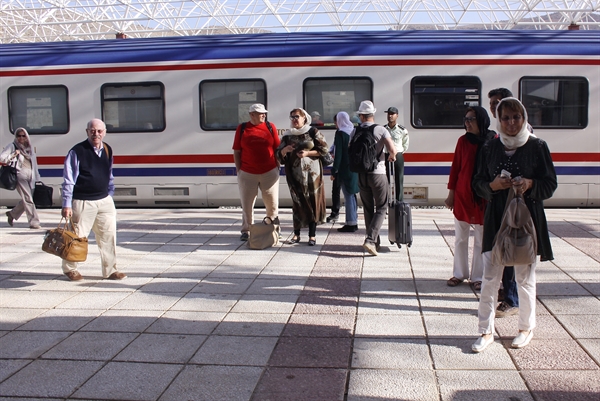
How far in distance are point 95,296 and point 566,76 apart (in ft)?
25.9

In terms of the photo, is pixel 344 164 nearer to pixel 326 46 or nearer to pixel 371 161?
pixel 371 161

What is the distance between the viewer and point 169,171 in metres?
10.6

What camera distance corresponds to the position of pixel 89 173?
623cm

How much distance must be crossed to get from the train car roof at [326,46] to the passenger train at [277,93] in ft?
0.06

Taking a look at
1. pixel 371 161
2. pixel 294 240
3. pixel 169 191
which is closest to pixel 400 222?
pixel 371 161

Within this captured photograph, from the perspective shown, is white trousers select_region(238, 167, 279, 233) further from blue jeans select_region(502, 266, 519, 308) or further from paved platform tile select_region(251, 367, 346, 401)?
paved platform tile select_region(251, 367, 346, 401)

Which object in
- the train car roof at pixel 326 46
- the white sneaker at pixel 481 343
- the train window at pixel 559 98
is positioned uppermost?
the train car roof at pixel 326 46

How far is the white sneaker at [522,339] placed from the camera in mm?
4363

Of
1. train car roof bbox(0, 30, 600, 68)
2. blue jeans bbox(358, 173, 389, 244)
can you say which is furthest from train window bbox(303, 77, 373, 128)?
blue jeans bbox(358, 173, 389, 244)

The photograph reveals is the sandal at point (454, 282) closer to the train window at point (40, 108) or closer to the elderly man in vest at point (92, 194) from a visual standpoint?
the elderly man in vest at point (92, 194)

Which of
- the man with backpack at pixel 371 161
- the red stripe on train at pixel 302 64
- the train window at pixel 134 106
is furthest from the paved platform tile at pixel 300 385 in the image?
the train window at pixel 134 106

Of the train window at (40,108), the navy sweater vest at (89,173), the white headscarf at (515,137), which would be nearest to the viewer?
the white headscarf at (515,137)

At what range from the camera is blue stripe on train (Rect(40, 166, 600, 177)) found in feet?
33.0

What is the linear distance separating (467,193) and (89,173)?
358 cm
